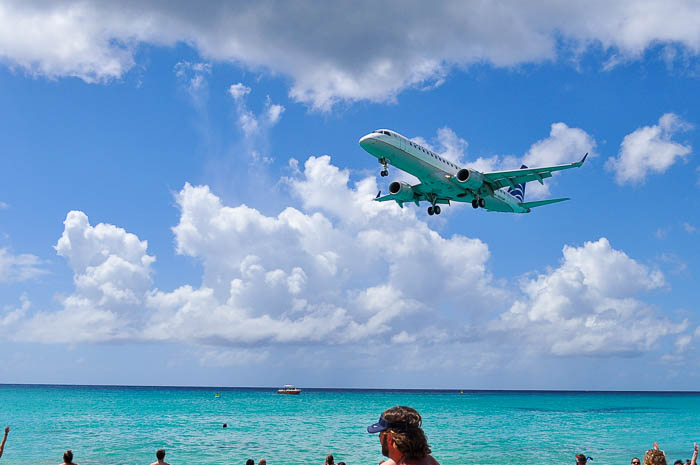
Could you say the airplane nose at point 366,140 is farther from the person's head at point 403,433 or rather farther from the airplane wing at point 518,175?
the person's head at point 403,433

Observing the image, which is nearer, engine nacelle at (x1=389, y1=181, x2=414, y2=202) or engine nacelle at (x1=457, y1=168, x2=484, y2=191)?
engine nacelle at (x1=457, y1=168, x2=484, y2=191)

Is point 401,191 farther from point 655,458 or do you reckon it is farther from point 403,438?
point 403,438

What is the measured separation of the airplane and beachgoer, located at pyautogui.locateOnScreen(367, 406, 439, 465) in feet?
111

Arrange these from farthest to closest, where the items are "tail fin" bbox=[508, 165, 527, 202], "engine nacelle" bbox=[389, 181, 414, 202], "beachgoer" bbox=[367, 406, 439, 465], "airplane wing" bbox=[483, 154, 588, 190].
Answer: "tail fin" bbox=[508, 165, 527, 202] → "engine nacelle" bbox=[389, 181, 414, 202] → "airplane wing" bbox=[483, 154, 588, 190] → "beachgoer" bbox=[367, 406, 439, 465]

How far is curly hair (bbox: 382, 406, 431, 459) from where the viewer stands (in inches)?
170

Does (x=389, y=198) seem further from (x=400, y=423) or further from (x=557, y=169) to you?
(x=400, y=423)

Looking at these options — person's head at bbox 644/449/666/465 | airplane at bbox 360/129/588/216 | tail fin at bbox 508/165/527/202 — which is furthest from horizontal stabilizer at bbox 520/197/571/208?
person's head at bbox 644/449/666/465

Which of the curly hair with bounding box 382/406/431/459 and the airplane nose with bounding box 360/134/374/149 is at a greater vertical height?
the airplane nose with bounding box 360/134/374/149

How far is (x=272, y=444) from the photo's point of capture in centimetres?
4456

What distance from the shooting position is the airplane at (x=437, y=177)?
127ft

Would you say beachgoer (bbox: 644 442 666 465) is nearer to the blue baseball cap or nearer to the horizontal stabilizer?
the blue baseball cap

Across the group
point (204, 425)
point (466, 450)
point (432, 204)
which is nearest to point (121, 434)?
point (204, 425)

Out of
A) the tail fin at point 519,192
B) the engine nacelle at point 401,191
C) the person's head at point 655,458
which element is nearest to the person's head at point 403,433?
the person's head at point 655,458

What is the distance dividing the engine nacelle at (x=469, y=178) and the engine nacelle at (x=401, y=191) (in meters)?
4.93
